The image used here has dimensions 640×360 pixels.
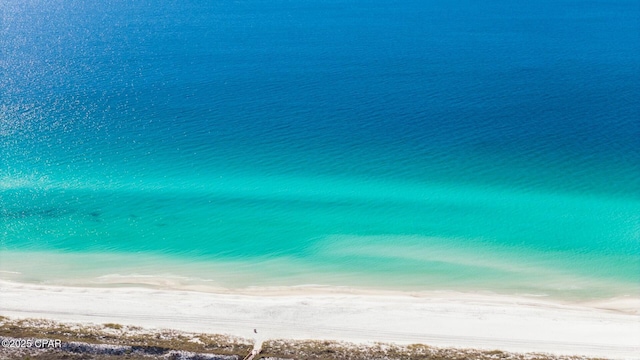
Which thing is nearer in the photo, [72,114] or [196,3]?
[72,114]

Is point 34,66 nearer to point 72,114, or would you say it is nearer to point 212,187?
point 72,114

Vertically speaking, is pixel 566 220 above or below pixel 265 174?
below

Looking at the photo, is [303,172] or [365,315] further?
[303,172]

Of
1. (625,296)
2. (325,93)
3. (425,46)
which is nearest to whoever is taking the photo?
(625,296)

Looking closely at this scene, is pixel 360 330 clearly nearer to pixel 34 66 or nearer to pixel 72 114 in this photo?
pixel 72 114

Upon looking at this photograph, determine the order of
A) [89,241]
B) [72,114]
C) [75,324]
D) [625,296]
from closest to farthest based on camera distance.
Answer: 1. [75,324]
2. [625,296]
3. [89,241]
4. [72,114]

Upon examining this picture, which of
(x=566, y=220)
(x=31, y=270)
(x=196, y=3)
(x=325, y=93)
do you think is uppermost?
(x=196, y=3)

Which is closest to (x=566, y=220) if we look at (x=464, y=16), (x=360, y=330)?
(x=360, y=330)
